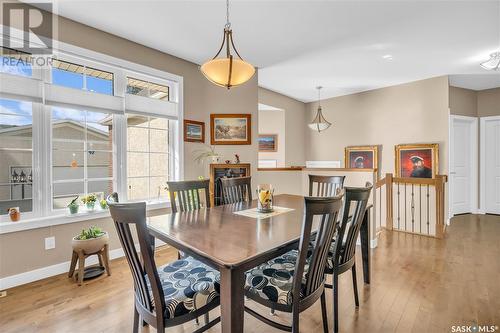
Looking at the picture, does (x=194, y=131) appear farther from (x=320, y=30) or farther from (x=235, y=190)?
(x=320, y=30)

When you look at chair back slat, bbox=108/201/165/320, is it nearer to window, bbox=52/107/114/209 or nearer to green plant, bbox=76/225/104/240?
green plant, bbox=76/225/104/240

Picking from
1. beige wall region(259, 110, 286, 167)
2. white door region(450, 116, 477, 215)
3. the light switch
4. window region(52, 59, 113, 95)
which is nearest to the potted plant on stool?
the light switch

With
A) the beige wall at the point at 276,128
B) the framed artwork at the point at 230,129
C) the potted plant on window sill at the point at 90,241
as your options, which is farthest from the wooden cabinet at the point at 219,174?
the beige wall at the point at 276,128

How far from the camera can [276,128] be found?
6.76 meters

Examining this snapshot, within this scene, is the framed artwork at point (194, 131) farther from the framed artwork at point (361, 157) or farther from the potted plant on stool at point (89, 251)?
the framed artwork at point (361, 157)

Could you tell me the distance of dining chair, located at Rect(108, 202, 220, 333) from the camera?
1.21 metres

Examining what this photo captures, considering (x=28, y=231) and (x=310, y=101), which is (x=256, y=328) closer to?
(x=28, y=231)

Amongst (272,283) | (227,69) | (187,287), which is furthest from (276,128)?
(187,287)

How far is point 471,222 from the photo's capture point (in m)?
4.93

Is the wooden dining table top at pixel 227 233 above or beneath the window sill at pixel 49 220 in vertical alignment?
above

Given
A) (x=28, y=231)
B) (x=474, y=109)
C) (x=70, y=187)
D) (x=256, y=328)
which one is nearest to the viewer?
(x=256, y=328)

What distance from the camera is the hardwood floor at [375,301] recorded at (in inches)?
73.6

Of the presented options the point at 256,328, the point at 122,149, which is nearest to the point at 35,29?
the point at 122,149

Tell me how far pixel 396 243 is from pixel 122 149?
4.13 metres
